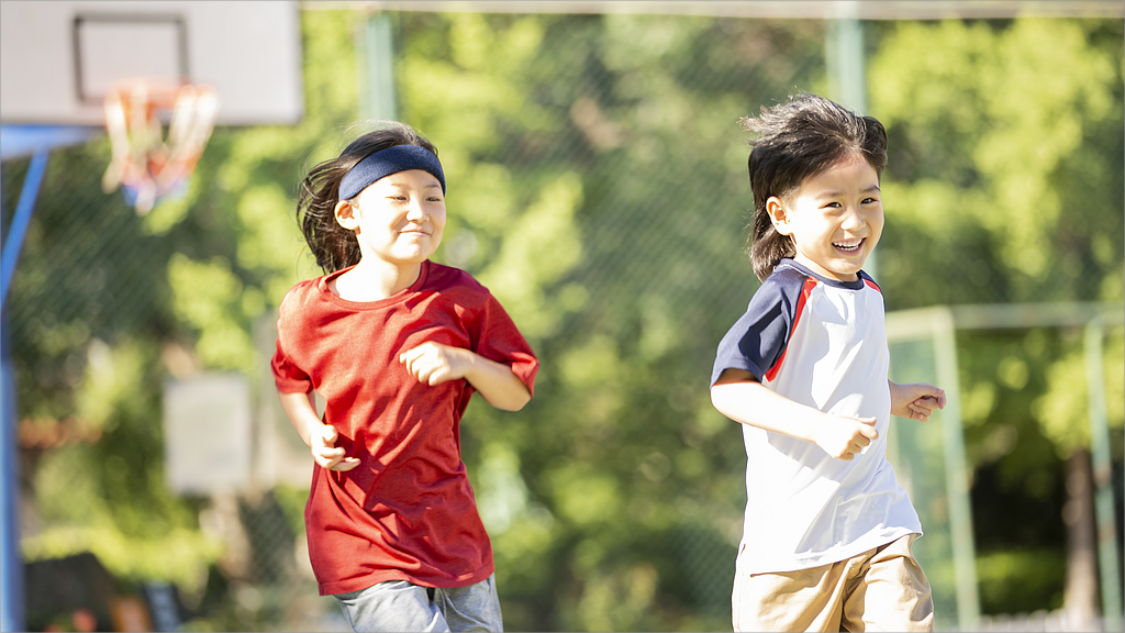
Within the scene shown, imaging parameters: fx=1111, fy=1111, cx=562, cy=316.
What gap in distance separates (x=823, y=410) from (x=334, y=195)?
121cm

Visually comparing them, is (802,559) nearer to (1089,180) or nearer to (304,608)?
Result: (304,608)

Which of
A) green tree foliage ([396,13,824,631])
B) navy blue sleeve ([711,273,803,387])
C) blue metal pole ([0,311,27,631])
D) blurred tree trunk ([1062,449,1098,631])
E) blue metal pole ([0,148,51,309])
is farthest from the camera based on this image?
blurred tree trunk ([1062,449,1098,631])

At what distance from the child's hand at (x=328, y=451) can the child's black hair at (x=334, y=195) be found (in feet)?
1.72

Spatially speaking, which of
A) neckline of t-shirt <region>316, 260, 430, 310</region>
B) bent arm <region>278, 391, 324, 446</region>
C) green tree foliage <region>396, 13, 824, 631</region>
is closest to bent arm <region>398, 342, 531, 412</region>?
neckline of t-shirt <region>316, 260, 430, 310</region>

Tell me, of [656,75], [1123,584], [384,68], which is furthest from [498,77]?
[1123,584]

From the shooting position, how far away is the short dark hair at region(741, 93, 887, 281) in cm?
235

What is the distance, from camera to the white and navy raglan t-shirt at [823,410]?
2.27m

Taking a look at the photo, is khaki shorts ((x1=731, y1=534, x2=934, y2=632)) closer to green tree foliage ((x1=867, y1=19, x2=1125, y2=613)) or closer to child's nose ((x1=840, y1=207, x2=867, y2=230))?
child's nose ((x1=840, y1=207, x2=867, y2=230))

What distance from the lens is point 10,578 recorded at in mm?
5379

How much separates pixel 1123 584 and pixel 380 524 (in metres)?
7.86

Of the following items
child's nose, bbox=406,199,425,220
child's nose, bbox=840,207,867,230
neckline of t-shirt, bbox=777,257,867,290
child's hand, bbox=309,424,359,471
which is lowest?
child's hand, bbox=309,424,359,471

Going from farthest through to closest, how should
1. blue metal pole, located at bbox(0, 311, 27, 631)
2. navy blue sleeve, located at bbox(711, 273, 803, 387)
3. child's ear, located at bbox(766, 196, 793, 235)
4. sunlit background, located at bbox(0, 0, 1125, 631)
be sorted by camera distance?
1. sunlit background, located at bbox(0, 0, 1125, 631)
2. blue metal pole, located at bbox(0, 311, 27, 631)
3. child's ear, located at bbox(766, 196, 793, 235)
4. navy blue sleeve, located at bbox(711, 273, 803, 387)

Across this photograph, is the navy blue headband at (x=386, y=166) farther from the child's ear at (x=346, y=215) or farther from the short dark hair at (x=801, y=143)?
the short dark hair at (x=801, y=143)

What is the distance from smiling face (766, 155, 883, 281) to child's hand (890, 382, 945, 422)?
33cm
